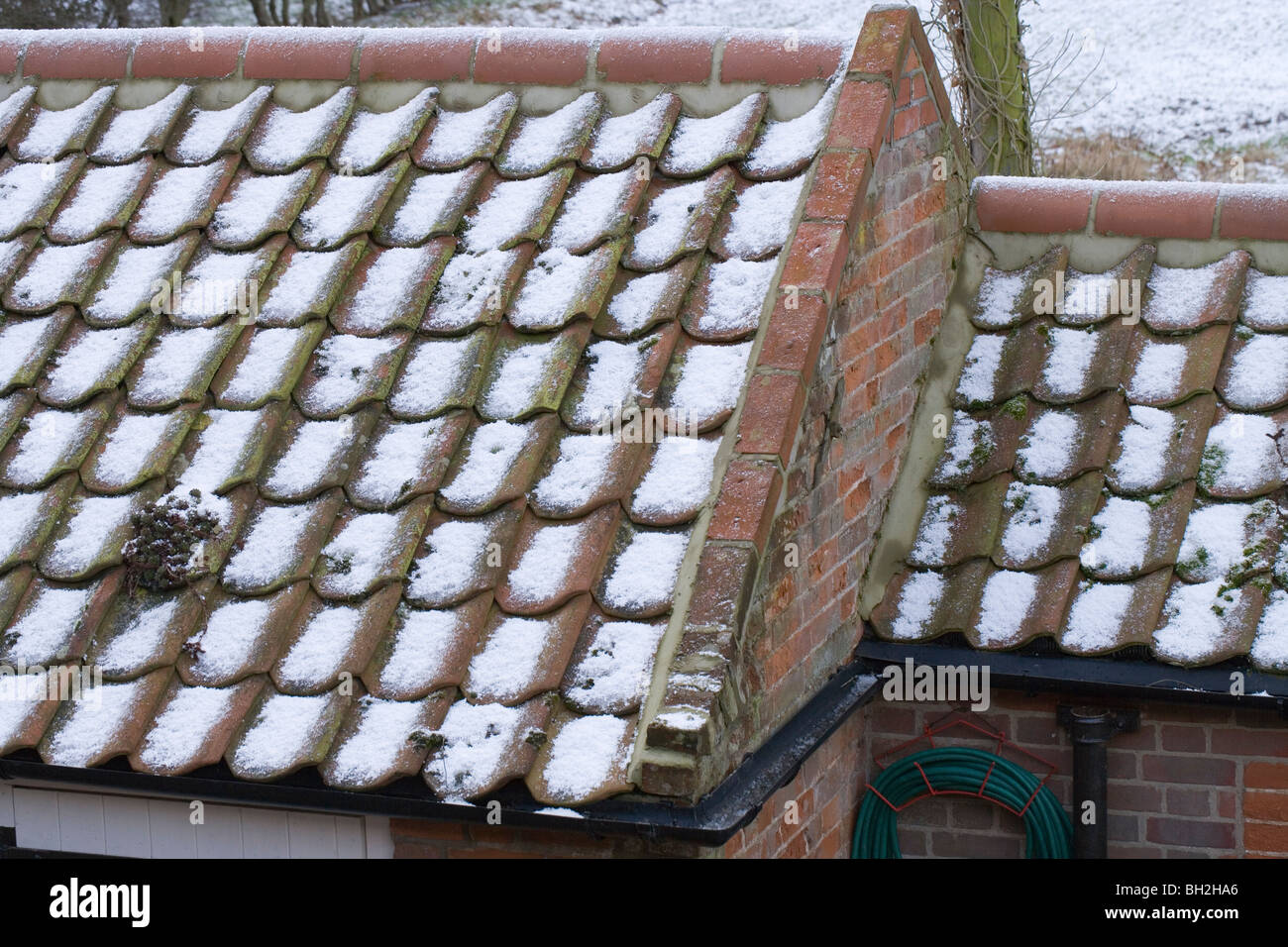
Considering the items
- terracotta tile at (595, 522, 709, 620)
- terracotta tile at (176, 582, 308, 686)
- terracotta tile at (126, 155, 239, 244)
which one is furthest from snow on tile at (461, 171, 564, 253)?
terracotta tile at (176, 582, 308, 686)

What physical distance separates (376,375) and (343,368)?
127 mm

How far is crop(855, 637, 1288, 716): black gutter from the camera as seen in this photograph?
3.75 metres

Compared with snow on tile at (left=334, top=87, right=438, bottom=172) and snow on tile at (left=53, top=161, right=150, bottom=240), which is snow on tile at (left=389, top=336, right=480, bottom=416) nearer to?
snow on tile at (left=334, top=87, right=438, bottom=172)

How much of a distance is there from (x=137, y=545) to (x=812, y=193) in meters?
2.14

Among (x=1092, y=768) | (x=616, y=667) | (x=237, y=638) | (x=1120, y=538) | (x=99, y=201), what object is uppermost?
(x=99, y=201)

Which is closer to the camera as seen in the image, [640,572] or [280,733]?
[280,733]

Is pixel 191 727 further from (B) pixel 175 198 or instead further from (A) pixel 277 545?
(B) pixel 175 198

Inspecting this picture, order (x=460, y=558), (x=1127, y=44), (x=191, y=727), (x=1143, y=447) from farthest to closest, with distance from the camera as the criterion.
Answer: (x=1127, y=44)
(x=1143, y=447)
(x=460, y=558)
(x=191, y=727)

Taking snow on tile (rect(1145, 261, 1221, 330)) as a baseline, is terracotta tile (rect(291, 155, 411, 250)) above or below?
above

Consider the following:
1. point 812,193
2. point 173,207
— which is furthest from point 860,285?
point 173,207

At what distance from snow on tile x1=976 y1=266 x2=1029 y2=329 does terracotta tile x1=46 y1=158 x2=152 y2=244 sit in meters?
2.99

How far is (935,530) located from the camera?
442 centimetres

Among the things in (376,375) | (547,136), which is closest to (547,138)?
(547,136)

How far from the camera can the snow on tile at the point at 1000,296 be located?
4844 millimetres
